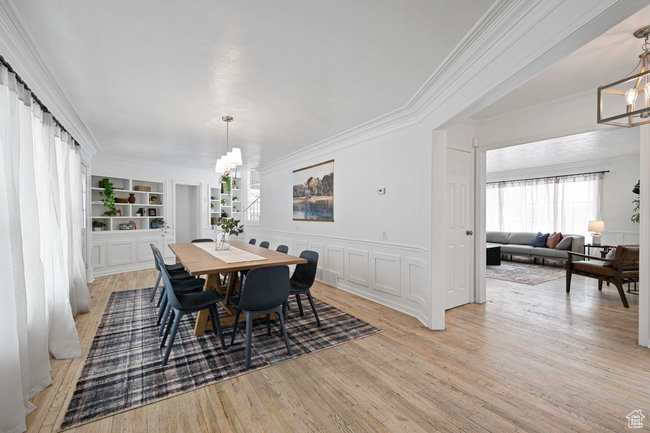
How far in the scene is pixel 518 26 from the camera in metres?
1.79

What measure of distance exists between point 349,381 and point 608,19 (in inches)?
106

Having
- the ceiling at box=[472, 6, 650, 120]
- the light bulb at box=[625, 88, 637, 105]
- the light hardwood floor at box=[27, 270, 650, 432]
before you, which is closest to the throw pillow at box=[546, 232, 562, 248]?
the light hardwood floor at box=[27, 270, 650, 432]

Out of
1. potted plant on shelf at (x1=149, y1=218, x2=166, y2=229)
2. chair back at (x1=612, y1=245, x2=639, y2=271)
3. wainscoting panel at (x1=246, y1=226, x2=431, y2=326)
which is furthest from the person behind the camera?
potted plant on shelf at (x1=149, y1=218, x2=166, y2=229)

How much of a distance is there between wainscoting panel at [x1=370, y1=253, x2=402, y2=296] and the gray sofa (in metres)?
5.21

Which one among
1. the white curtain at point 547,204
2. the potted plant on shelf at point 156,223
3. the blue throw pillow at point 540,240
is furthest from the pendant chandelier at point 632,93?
the potted plant on shelf at point 156,223

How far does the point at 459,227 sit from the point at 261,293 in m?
2.94

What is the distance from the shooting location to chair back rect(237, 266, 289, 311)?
246 centimetres

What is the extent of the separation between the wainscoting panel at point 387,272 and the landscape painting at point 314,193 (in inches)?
50.8

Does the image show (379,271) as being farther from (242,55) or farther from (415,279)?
(242,55)

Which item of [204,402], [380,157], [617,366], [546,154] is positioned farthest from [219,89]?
[546,154]

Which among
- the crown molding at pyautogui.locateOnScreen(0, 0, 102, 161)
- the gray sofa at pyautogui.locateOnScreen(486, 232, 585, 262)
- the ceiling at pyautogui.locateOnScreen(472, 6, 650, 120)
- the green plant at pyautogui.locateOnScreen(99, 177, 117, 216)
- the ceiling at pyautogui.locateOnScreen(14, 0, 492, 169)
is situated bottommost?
the gray sofa at pyautogui.locateOnScreen(486, 232, 585, 262)

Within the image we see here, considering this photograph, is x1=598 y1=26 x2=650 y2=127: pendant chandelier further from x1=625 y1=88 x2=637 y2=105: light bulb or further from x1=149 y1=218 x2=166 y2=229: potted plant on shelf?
x1=149 y1=218 x2=166 y2=229: potted plant on shelf

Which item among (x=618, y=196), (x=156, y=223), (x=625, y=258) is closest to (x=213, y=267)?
(x=156, y=223)

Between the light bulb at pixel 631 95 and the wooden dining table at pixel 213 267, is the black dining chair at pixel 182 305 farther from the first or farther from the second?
the light bulb at pixel 631 95
